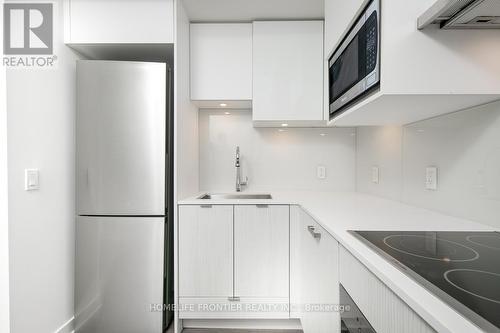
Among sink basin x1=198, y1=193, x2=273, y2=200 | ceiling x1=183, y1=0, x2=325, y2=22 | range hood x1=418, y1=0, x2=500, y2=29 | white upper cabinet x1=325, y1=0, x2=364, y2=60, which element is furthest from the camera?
sink basin x1=198, y1=193, x2=273, y2=200

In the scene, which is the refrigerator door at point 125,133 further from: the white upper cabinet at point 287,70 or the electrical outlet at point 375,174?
the electrical outlet at point 375,174

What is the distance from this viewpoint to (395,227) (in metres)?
0.95

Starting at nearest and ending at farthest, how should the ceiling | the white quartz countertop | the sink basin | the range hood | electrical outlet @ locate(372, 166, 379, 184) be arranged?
1. the white quartz countertop
2. the range hood
3. the ceiling
4. electrical outlet @ locate(372, 166, 379, 184)
5. the sink basin

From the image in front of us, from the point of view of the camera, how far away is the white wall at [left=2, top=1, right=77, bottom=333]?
52.4 inches

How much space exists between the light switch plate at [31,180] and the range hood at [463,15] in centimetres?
194

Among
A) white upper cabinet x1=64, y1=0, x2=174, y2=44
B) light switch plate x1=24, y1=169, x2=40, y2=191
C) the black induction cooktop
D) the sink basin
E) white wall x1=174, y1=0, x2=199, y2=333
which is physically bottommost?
the sink basin

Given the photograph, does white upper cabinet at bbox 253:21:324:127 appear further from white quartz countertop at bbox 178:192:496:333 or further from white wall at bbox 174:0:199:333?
white quartz countertop at bbox 178:192:496:333

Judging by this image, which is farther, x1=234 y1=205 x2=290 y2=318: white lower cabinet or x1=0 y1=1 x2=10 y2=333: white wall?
x1=234 y1=205 x2=290 y2=318: white lower cabinet

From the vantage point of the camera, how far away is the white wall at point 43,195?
4.36 ft

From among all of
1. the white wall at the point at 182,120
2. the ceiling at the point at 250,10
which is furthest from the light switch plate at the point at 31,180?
the ceiling at the point at 250,10

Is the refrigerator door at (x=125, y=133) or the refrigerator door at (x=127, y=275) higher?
the refrigerator door at (x=125, y=133)

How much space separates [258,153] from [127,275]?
1363 millimetres

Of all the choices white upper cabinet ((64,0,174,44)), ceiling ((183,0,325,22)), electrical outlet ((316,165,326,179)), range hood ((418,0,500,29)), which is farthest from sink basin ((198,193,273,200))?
range hood ((418,0,500,29))

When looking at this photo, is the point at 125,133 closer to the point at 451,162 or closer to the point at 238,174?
the point at 238,174
